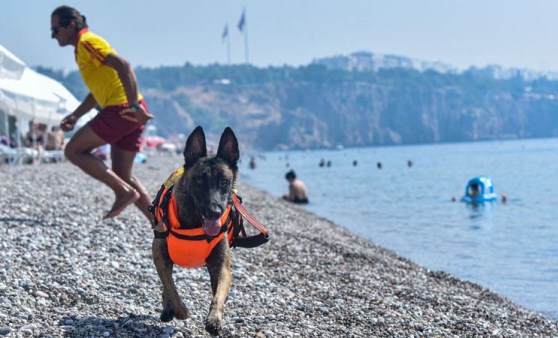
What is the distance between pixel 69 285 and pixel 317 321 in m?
1.98

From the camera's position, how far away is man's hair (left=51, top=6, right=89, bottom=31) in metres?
8.23

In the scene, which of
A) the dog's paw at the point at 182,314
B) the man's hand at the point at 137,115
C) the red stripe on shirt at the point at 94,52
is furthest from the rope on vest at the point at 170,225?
the red stripe on shirt at the point at 94,52

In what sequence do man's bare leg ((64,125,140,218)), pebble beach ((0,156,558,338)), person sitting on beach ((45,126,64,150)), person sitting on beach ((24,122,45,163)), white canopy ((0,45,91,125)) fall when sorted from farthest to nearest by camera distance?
person sitting on beach ((45,126,64,150)), person sitting on beach ((24,122,45,163)), white canopy ((0,45,91,125)), man's bare leg ((64,125,140,218)), pebble beach ((0,156,558,338))

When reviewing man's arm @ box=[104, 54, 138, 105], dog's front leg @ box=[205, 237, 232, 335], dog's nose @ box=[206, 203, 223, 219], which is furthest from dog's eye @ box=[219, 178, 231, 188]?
man's arm @ box=[104, 54, 138, 105]

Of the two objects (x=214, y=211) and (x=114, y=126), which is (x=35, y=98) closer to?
(x=114, y=126)

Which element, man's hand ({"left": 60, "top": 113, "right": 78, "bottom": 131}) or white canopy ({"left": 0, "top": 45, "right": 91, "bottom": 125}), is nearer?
man's hand ({"left": 60, "top": 113, "right": 78, "bottom": 131})

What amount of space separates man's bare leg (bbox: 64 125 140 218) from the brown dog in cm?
291

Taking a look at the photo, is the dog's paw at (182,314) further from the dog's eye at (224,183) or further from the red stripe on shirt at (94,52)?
the red stripe on shirt at (94,52)

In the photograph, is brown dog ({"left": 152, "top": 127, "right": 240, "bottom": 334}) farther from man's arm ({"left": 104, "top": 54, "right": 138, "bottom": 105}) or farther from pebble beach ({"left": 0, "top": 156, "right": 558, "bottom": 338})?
man's arm ({"left": 104, "top": 54, "right": 138, "bottom": 105})

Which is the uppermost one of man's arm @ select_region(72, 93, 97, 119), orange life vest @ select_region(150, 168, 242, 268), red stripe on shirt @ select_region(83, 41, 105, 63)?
red stripe on shirt @ select_region(83, 41, 105, 63)

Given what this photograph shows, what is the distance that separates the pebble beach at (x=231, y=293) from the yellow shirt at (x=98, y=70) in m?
1.53

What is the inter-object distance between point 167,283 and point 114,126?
10.1 ft

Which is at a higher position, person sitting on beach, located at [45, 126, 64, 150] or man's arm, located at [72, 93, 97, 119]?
man's arm, located at [72, 93, 97, 119]

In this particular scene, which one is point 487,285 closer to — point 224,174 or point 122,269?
point 122,269
